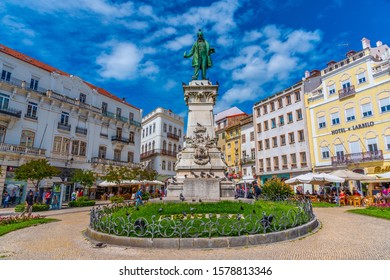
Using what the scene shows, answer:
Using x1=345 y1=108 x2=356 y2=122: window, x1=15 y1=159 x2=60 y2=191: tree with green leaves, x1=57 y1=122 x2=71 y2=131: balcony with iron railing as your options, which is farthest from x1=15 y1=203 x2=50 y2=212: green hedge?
x1=345 y1=108 x2=356 y2=122: window

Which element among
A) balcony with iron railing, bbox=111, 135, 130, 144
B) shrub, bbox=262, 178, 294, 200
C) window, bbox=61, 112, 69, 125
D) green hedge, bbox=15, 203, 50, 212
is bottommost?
green hedge, bbox=15, 203, 50, 212

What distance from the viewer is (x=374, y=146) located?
1147 inches

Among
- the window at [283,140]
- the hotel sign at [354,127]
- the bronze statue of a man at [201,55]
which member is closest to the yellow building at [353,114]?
the hotel sign at [354,127]

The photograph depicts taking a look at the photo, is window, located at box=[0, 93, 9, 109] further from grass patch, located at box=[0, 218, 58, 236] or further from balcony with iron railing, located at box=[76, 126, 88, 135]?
grass patch, located at box=[0, 218, 58, 236]

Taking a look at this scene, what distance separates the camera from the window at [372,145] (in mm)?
29003

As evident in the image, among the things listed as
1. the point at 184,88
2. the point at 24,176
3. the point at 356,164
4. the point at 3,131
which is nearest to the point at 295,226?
the point at 184,88

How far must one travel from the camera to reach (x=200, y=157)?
573 inches

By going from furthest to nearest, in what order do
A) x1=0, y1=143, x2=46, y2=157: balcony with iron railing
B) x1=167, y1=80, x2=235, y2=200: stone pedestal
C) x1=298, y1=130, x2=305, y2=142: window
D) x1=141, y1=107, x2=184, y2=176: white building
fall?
x1=141, y1=107, x2=184, y2=176: white building
x1=298, y1=130, x2=305, y2=142: window
x1=0, y1=143, x2=46, y2=157: balcony with iron railing
x1=167, y1=80, x2=235, y2=200: stone pedestal

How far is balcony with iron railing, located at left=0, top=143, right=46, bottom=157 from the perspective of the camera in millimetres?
25444

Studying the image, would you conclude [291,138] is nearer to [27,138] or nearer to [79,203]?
[79,203]

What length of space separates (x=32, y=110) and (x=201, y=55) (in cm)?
2381

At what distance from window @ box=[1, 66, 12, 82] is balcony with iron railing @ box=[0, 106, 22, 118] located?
349 cm

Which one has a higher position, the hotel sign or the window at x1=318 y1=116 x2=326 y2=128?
the window at x1=318 y1=116 x2=326 y2=128

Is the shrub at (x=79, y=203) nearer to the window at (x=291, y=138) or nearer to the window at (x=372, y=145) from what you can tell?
the window at (x=291, y=138)
